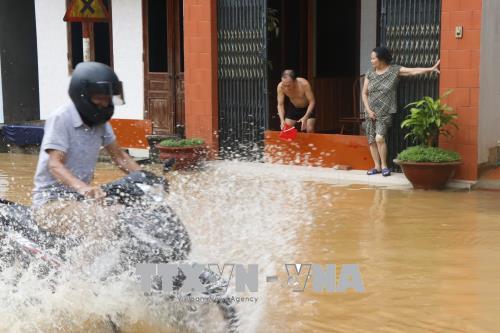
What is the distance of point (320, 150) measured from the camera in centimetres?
1149

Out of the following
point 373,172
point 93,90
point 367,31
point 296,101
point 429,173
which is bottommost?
point 373,172

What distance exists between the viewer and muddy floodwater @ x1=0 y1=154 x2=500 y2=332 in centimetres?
532

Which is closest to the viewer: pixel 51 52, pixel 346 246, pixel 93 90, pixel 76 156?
pixel 93 90

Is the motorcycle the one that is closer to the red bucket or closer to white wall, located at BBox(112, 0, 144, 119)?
the red bucket

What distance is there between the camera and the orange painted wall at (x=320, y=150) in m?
11.2

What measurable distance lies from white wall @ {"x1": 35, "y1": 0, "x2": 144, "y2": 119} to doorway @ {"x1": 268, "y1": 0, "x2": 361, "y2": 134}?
261cm

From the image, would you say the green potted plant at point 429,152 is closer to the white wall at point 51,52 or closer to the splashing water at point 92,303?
the splashing water at point 92,303

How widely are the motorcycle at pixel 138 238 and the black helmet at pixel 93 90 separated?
1.43ft

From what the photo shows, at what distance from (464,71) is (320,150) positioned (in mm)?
2438

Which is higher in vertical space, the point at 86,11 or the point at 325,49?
the point at 86,11

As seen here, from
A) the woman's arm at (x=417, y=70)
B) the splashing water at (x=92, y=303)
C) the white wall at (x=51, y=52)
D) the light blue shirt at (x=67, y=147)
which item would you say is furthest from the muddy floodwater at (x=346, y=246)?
the white wall at (x=51, y=52)

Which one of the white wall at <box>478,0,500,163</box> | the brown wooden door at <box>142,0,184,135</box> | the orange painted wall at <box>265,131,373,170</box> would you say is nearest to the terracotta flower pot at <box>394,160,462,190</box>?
the white wall at <box>478,0,500,163</box>

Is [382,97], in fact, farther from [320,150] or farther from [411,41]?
[320,150]

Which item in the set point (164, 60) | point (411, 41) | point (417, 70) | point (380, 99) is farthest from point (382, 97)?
point (164, 60)
